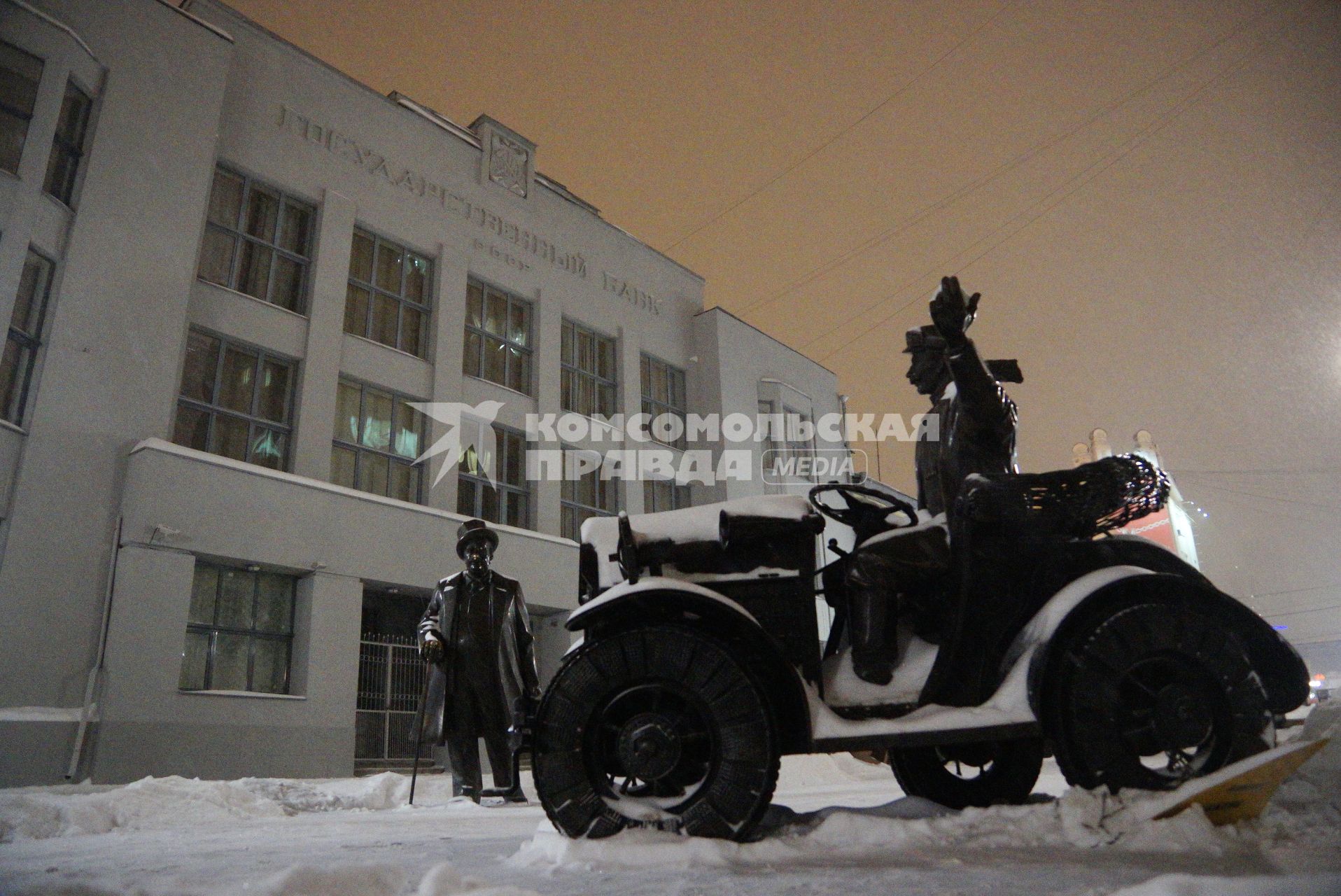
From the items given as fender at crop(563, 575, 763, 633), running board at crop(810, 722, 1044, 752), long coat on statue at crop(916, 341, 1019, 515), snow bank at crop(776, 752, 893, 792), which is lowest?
snow bank at crop(776, 752, 893, 792)

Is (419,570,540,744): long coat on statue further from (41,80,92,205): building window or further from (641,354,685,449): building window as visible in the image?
(641,354,685,449): building window

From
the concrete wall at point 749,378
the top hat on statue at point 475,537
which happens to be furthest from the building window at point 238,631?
the concrete wall at point 749,378

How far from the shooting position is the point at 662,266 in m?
25.5

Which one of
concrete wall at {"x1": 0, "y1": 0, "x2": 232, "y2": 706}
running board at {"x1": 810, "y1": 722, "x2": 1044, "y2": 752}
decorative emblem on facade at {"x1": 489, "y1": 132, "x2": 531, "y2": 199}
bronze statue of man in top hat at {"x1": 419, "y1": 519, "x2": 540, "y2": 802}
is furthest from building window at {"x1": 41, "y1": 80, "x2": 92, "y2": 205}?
running board at {"x1": 810, "y1": 722, "x2": 1044, "y2": 752}

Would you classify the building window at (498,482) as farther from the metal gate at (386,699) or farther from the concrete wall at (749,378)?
the concrete wall at (749,378)

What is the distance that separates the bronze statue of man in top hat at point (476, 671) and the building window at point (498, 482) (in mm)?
10433

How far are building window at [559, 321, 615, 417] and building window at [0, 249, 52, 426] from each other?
10.9 metres

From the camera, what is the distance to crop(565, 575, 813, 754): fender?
130 inches

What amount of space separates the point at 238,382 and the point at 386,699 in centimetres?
620

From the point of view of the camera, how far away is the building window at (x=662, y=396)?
955 inches

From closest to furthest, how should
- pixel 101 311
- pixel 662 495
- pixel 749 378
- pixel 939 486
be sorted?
1. pixel 939 486
2. pixel 101 311
3. pixel 662 495
4. pixel 749 378

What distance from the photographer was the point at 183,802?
7504mm

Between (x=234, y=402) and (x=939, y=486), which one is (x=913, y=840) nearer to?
(x=939, y=486)

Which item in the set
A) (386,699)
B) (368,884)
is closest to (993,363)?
(368,884)
